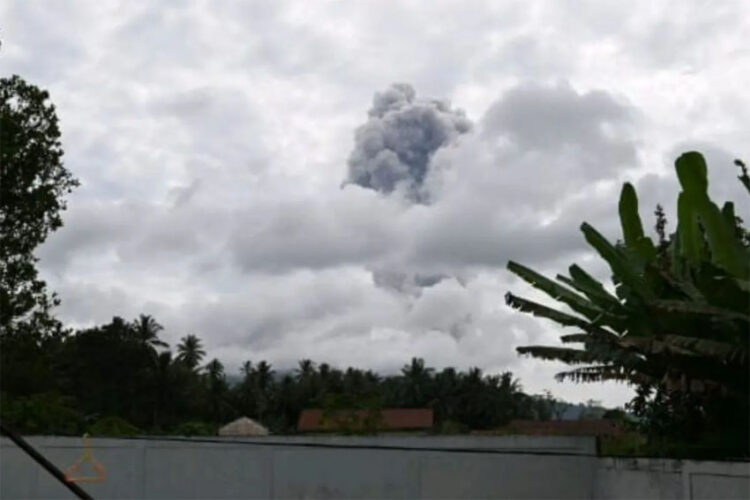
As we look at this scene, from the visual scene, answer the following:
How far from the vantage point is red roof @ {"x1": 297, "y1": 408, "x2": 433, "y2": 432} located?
50.9 ft

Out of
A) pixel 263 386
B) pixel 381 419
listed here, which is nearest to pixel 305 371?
pixel 263 386

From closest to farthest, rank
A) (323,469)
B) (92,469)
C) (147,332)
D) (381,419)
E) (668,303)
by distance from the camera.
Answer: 1. (668,303)
2. (92,469)
3. (323,469)
4. (381,419)
5. (147,332)

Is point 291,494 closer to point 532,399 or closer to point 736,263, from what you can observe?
point 736,263

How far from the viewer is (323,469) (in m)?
12.0

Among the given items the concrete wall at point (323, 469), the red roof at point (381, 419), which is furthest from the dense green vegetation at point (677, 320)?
the red roof at point (381, 419)

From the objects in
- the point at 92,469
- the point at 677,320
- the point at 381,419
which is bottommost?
the point at 92,469

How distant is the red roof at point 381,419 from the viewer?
50.9 feet

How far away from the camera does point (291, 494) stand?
11883 millimetres

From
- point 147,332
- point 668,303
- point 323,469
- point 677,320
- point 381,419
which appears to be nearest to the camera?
point 668,303

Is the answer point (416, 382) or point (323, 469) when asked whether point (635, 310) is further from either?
point (416, 382)

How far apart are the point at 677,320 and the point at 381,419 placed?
6.80 m

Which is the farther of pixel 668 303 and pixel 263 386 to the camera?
Result: pixel 263 386

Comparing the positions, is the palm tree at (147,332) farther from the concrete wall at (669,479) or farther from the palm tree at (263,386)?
the concrete wall at (669,479)

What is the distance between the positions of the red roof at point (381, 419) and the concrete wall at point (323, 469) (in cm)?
322
